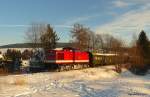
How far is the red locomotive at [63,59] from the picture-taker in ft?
151

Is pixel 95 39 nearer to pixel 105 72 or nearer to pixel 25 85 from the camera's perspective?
pixel 105 72

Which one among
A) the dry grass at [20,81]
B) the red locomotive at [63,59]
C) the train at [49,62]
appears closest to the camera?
the dry grass at [20,81]

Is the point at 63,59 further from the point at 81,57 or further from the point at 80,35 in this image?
the point at 80,35

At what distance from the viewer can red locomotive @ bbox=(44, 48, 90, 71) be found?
4594cm

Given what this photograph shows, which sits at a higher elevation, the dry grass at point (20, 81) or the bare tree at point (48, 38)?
the bare tree at point (48, 38)

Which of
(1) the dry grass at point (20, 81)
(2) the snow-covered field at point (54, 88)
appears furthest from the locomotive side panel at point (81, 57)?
(1) the dry grass at point (20, 81)

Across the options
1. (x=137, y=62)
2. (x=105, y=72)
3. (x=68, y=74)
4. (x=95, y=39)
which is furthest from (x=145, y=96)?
(x=95, y=39)

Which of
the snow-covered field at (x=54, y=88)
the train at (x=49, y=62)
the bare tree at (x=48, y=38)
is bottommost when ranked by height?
the snow-covered field at (x=54, y=88)

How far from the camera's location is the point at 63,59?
156ft

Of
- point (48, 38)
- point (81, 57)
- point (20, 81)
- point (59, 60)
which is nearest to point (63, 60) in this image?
point (59, 60)

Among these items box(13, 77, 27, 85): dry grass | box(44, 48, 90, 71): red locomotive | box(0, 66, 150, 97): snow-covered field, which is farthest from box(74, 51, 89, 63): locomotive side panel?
box(13, 77, 27, 85): dry grass

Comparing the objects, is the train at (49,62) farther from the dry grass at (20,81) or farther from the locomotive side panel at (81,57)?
the dry grass at (20,81)

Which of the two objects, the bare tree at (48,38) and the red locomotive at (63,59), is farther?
the bare tree at (48,38)

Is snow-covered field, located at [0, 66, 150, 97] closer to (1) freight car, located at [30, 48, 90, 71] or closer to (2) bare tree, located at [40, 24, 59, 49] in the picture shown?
(1) freight car, located at [30, 48, 90, 71]
